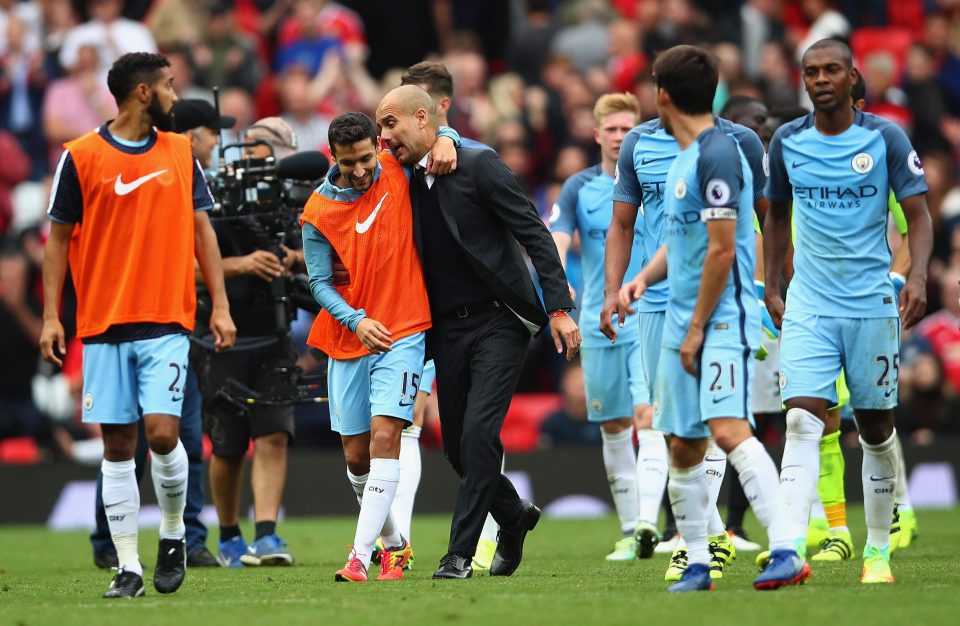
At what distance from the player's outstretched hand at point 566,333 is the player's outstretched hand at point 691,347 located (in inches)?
49.2

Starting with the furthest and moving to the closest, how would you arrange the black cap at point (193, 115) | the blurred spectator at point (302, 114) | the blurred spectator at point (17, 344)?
1. the blurred spectator at point (302, 114)
2. the blurred spectator at point (17, 344)
3. the black cap at point (193, 115)

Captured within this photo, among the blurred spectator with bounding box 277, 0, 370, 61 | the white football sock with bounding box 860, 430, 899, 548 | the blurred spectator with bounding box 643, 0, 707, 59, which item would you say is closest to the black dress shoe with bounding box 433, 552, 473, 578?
the white football sock with bounding box 860, 430, 899, 548

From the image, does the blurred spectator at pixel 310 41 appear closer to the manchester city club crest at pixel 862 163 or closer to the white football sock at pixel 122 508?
the white football sock at pixel 122 508

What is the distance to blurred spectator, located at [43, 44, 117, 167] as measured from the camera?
18781 mm

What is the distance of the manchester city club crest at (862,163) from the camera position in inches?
320

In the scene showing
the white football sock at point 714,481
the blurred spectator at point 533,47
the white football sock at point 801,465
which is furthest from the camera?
the blurred spectator at point 533,47

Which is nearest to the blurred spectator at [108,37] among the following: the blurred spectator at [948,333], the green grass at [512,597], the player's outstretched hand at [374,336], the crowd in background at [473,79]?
the crowd in background at [473,79]

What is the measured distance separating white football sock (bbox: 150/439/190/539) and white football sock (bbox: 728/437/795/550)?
2.94 m

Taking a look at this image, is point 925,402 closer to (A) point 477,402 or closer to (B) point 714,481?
(B) point 714,481

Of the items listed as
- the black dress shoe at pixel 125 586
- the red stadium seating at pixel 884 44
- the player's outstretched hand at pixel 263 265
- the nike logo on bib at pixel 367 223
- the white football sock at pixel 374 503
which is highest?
the red stadium seating at pixel 884 44

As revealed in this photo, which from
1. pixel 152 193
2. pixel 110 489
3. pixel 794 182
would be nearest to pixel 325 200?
pixel 152 193

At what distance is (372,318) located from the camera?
29.1 feet

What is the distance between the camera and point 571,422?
53.3ft

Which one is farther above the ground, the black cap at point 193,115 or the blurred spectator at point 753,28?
the blurred spectator at point 753,28
